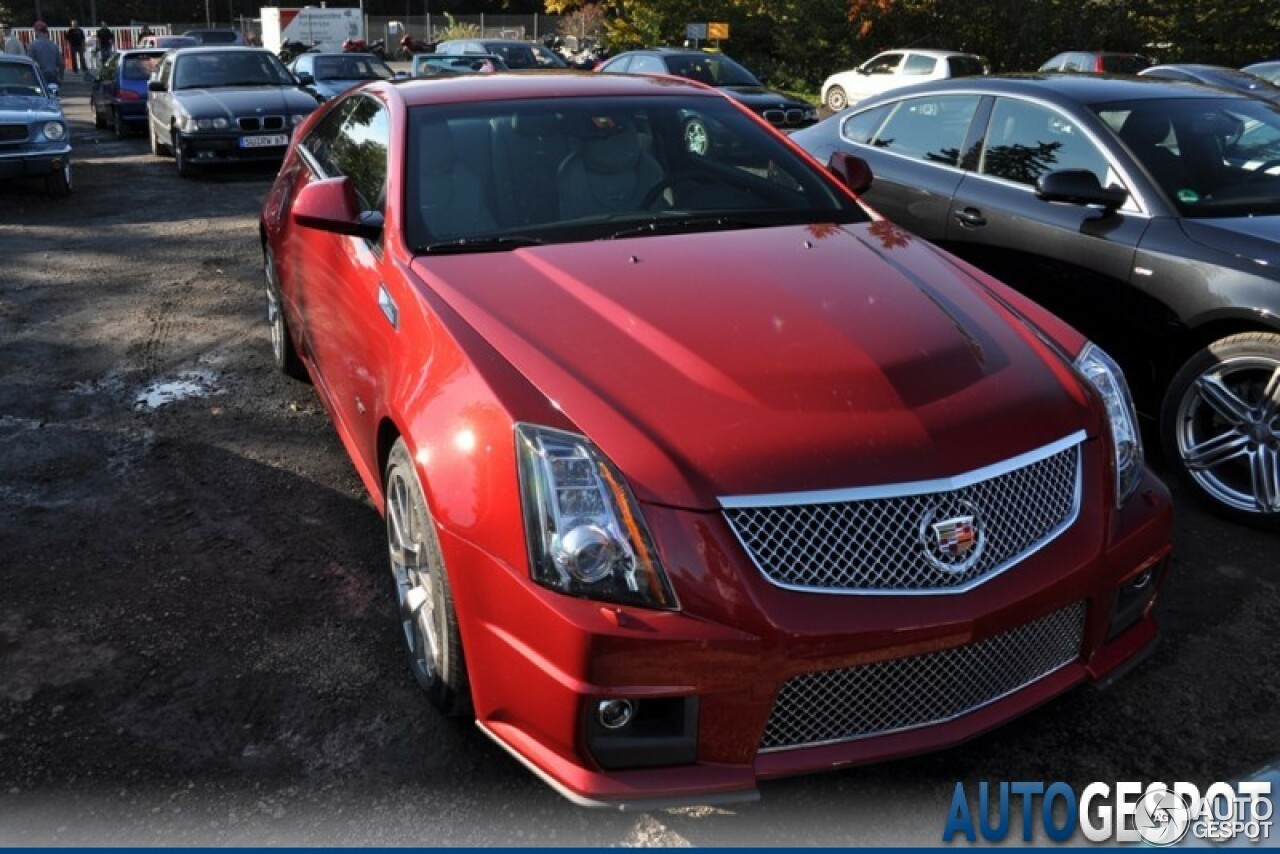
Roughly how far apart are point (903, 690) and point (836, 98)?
1039 inches

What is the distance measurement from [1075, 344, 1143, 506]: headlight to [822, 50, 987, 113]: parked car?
72.9 ft

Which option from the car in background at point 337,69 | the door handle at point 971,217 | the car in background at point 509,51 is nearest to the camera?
the door handle at point 971,217

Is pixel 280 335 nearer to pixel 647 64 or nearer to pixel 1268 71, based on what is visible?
pixel 647 64

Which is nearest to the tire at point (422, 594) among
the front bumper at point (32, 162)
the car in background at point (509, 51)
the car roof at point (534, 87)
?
the car roof at point (534, 87)

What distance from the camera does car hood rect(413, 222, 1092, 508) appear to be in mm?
2443

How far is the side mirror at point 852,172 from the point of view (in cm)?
432

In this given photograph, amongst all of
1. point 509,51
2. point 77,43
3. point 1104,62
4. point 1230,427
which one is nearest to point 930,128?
point 1230,427

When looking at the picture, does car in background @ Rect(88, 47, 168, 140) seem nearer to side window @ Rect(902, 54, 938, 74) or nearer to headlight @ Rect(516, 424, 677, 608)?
side window @ Rect(902, 54, 938, 74)

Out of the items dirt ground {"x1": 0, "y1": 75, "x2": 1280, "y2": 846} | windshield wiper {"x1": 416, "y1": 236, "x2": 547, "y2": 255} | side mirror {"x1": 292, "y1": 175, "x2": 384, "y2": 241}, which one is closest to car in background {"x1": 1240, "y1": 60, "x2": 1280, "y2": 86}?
dirt ground {"x1": 0, "y1": 75, "x2": 1280, "y2": 846}

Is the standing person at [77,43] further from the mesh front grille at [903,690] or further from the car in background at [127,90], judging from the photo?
the mesh front grille at [903,690]

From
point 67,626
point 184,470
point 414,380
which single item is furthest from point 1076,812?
point 184,470

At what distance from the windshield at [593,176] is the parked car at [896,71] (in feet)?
69.3

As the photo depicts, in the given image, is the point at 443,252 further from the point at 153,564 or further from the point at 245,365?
the point at 245,365

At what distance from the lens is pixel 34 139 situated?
458 inches
